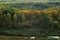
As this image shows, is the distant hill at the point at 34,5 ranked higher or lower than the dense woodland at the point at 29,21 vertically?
higher

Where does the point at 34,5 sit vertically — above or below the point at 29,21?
above

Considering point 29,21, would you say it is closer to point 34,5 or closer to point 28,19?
point 28,19

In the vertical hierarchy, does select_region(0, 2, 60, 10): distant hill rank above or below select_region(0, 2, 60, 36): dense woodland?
above

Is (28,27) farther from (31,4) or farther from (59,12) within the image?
(59,12)

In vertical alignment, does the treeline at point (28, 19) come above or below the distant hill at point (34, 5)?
below

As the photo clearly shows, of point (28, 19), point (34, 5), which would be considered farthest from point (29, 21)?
point (34, 5)
